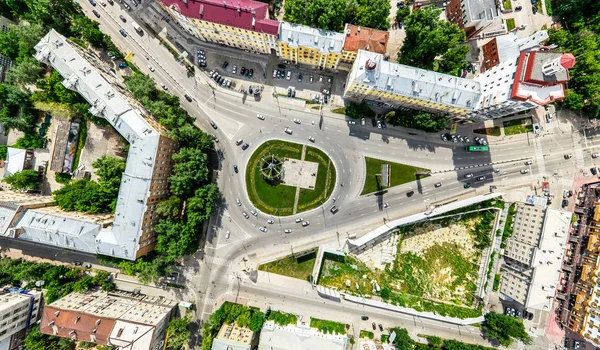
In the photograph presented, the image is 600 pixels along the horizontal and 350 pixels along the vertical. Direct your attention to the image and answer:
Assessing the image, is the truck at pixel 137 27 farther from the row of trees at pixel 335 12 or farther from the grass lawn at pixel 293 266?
the grass lawn at pixel 293 266

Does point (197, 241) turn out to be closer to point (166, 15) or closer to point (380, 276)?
point (380, 276)

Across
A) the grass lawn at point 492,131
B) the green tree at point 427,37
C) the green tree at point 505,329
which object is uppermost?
the green tree at point 427,37

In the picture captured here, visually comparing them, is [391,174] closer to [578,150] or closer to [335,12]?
[335,12]

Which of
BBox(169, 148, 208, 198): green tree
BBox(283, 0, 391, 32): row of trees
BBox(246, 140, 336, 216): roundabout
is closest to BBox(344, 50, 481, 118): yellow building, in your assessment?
BBox(283, 0, 391, 32): row of trees

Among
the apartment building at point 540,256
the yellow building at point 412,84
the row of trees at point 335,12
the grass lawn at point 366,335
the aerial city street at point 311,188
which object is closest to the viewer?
the yellow building at point 412,84

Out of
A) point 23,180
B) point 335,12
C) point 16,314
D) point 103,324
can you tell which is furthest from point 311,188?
point 16,314

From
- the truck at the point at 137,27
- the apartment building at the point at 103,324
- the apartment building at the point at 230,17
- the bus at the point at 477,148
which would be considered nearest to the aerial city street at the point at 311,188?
the truck at the point at 137,27

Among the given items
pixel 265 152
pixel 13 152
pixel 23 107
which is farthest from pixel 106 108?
pixel 265 152

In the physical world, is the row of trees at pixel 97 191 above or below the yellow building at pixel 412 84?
below
